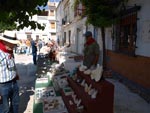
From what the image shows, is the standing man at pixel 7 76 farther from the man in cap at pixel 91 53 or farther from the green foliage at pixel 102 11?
the green foliage at pixel 102 11

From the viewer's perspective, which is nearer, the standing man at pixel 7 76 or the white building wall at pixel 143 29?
the standing man at pixel 7 76

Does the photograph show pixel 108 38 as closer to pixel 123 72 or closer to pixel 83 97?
pixel 123 72

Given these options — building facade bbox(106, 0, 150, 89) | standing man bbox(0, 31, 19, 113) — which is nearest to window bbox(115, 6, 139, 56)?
building facade bbox(106, 0, 150, 89)

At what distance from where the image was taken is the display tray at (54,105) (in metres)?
6.02

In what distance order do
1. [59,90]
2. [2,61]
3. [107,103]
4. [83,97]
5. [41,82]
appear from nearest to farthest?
[2,61] → [107,103] → [83,97] → [59,90] → [41,82]

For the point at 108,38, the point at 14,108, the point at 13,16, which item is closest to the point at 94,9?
the point at 108,38

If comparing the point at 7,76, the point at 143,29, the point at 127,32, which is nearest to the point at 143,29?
the point at 143,29

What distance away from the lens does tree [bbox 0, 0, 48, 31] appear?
19.4 ft

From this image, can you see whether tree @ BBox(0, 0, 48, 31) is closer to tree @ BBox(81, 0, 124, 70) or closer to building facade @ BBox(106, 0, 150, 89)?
building facade @ BBox(106, 0, 150, 89)

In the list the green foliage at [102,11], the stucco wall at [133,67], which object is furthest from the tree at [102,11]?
the stucco wall at [133,67]

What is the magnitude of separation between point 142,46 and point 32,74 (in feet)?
18.5

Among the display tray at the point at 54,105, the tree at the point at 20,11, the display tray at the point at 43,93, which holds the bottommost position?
the display tray at the point at 54,105

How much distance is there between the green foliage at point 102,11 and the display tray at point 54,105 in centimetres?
492

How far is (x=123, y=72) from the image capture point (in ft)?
34.8
